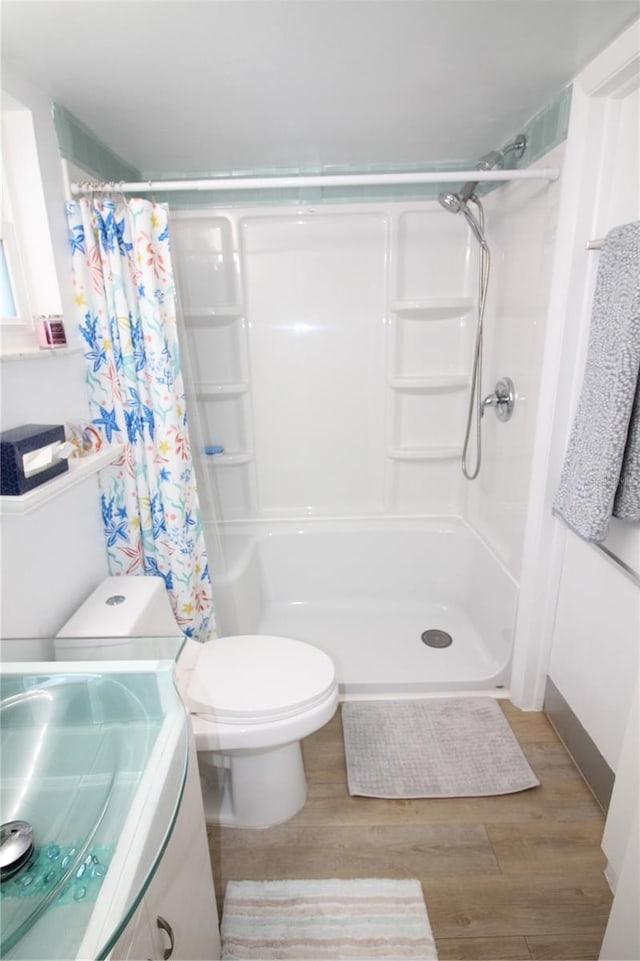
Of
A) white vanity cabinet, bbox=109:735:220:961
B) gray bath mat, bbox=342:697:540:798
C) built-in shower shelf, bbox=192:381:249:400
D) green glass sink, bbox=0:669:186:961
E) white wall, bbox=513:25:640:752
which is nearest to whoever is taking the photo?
green glass sink, bbox=0:669:186:961

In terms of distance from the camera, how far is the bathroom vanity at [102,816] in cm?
56

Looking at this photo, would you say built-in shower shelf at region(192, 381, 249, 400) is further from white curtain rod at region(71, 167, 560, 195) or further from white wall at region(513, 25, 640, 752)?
white wall at region(513, 25, 640, 752)

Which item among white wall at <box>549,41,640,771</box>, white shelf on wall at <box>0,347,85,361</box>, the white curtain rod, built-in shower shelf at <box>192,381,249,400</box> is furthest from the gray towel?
built-in shower shelf at <box>192,381,249,400</box>

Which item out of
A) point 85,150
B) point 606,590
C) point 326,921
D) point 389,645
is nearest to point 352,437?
point 389,645

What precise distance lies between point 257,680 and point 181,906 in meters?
0.54

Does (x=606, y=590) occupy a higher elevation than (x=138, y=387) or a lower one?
lower

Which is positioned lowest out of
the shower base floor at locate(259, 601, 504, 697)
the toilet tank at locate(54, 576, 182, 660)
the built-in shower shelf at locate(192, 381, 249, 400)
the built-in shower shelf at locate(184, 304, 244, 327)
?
the shower base floor at locate(259, 601, 504, 697)

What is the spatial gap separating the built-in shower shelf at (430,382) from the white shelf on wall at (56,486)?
1.45 metres

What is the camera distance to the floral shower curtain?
134cm

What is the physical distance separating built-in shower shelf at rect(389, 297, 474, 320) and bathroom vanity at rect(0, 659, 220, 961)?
1897 mm

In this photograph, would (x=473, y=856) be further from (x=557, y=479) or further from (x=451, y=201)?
(x=451, y=201)

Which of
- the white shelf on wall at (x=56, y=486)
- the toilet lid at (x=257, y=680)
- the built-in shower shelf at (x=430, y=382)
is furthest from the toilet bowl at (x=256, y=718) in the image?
the built-in shower shelf at (x=430, y=382)

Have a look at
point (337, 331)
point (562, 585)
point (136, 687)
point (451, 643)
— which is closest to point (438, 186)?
point (337, 331)

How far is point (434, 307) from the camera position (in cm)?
218
